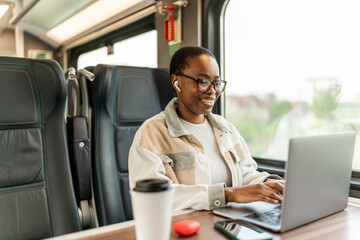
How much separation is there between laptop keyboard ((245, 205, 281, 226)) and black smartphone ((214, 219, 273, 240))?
0.07 m

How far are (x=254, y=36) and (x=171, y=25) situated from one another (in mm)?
676

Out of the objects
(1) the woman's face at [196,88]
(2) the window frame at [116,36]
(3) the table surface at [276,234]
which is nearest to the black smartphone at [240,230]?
(3) the table surface at [276,234]

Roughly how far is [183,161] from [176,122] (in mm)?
163

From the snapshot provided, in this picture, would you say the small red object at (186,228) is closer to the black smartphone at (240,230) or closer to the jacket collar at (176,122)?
the black smartphone at (240,230)

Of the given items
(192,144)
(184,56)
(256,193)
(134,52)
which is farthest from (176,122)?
(134,52)

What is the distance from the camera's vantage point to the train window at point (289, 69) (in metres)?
1.58

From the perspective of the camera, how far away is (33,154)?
1435mm

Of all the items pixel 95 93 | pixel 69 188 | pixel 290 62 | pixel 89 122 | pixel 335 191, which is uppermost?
pixel 290 62

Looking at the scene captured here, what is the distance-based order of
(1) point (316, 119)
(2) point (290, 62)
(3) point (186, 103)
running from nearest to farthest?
(3) point (186, 103)
(1) point (316, 119)
(2) point (290, 62)

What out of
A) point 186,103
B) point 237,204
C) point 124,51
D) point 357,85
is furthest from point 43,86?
point 124,51

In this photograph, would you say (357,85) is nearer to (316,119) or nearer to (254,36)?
(316,119)

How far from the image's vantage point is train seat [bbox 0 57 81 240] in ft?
4.50

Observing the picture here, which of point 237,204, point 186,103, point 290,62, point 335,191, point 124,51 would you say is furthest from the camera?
point 124,51

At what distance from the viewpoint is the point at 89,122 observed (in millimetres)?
1748
